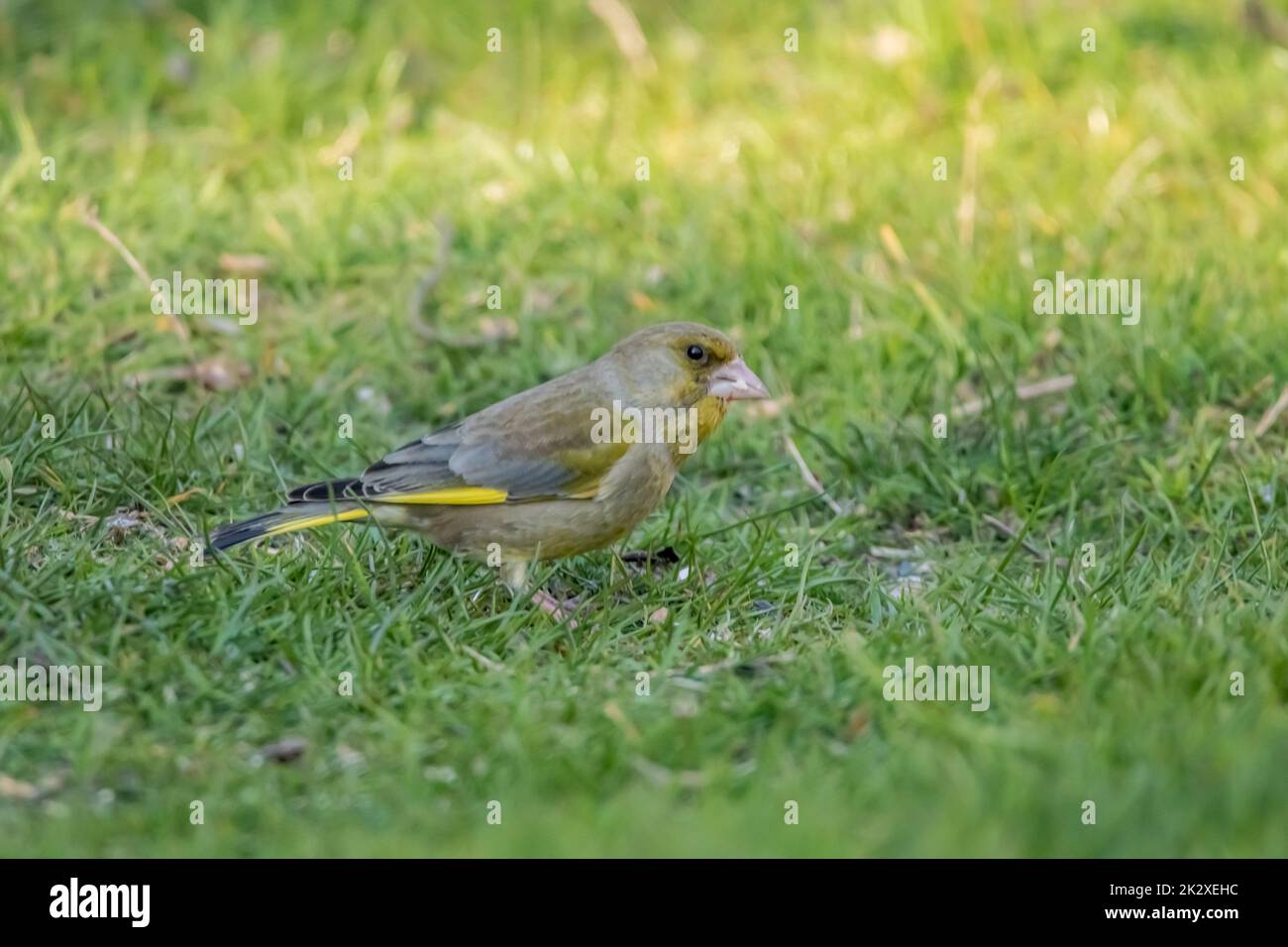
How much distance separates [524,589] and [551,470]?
369 millimetres

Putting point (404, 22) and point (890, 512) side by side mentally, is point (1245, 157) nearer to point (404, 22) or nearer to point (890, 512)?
point (890, 512)

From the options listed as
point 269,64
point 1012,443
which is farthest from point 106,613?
point 269,64

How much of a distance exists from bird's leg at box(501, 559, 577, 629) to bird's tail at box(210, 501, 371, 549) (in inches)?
18.4

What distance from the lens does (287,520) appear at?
16.7 ft

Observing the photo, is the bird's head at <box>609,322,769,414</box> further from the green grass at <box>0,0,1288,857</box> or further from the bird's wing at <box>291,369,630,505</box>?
the green grass at <box>0,0,1288,857</box>

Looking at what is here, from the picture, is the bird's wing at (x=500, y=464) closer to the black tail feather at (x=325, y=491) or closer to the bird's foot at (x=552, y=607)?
the black tail feather at (x=325, y=491)

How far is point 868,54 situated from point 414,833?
631cm

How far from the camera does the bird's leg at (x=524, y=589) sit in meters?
5.13

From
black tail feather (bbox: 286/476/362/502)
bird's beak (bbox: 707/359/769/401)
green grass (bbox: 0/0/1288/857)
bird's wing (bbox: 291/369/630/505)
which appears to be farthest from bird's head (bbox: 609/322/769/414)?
black tail feather (bbox: 286/476/362/502)

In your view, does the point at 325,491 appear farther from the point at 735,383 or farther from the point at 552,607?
the point at 735,383

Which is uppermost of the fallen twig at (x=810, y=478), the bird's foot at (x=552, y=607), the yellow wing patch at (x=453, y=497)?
the fallen twig at (x=810, y=478)

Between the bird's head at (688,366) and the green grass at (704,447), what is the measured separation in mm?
512

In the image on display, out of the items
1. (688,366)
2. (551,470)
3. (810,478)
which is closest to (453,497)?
(551,470)

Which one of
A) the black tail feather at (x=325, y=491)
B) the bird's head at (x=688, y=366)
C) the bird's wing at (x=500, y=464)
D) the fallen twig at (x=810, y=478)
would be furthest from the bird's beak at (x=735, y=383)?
the black tail feather at (x=325, y=491)
